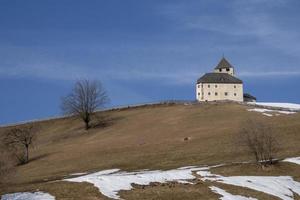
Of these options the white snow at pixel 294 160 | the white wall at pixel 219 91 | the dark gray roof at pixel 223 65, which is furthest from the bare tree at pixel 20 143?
the dark gray roof at pixel 223 65

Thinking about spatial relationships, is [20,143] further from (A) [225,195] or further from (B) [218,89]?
(A) [225,195]

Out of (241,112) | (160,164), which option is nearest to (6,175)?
(160,164)

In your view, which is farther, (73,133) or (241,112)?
(73,133)

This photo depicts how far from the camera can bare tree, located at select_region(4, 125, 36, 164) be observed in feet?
301

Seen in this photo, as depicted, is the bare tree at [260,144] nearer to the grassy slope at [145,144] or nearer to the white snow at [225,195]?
the grassy slope at [145,144]

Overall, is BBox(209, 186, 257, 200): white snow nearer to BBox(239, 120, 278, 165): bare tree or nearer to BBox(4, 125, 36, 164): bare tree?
BBox(239, 120, 278, 165): bare tree

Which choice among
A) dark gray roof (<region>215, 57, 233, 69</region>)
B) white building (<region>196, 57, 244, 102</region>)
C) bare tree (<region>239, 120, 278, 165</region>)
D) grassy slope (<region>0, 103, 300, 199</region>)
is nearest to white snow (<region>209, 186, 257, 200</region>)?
grassy slope (<region>0, 103, 300, 199</region>)

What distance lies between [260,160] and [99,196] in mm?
24232

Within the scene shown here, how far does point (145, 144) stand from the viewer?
86.0 metres

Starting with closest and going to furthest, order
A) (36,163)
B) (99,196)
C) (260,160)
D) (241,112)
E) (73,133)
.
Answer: (99,196) → (260,160) → (36,163) → (241,112) → (73,133)

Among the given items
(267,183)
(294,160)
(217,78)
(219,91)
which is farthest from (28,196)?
(217,78)

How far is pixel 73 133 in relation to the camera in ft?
385

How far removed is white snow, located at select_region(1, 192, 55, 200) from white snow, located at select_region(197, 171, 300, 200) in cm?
1395

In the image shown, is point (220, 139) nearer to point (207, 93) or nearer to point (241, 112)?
point (241, 112)
